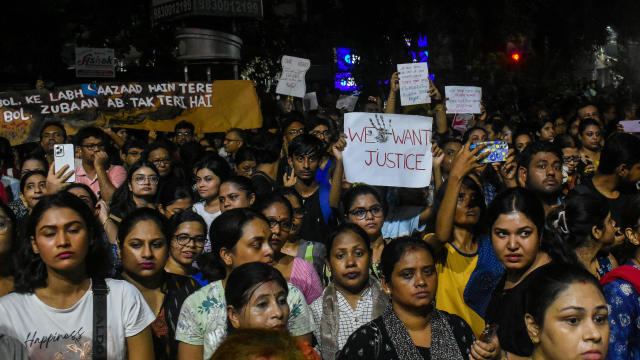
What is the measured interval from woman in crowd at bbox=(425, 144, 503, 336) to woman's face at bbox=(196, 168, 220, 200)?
7.02ft

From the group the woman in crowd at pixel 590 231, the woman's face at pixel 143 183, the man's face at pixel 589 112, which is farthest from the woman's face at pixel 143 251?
the man's face at pixel 589 112

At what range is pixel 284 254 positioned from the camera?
4555 millimetres

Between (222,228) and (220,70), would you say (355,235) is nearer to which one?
(222,228)

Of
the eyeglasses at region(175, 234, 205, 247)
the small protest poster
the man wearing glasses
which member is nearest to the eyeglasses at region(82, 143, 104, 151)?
the man wearing glasses

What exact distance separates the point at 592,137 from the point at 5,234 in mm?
6199

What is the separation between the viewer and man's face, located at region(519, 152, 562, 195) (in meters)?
5.54

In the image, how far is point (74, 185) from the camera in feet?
17.2

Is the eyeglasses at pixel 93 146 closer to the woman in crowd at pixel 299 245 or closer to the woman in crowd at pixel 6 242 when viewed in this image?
the woman in crowd at pixel 299 245

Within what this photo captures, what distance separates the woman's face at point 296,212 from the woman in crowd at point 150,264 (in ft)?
3.57

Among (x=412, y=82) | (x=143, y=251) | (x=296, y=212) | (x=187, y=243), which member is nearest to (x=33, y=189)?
(x=187, y=243)

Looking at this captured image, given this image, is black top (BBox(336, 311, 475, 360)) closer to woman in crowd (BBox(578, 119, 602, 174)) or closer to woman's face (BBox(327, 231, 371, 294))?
woman's face (BBox(327, 231, 371, 294))

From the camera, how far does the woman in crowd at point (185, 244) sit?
4.54 metres

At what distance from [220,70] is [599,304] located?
1382cm

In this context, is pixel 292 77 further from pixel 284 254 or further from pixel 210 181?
pixel 284 254
